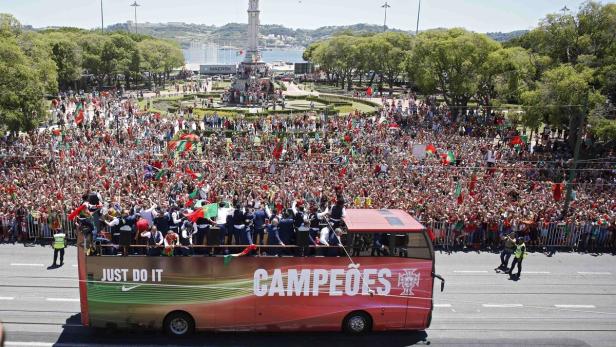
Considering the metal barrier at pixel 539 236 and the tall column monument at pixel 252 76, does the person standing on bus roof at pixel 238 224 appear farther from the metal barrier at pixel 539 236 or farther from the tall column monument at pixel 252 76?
the tall column monument at pixel 252 76

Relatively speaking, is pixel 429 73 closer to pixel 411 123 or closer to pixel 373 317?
pixel 411 123

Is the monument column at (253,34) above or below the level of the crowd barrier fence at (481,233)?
above

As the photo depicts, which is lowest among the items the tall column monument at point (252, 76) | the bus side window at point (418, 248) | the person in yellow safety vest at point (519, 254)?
the person in yellow safety vest at point (519, 254)

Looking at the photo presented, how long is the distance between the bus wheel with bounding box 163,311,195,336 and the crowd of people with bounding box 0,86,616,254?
231cm

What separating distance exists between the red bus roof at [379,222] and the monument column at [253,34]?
6311 cm

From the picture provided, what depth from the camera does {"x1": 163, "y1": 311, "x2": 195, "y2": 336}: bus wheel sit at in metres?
14.7

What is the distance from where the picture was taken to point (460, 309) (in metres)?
17.4

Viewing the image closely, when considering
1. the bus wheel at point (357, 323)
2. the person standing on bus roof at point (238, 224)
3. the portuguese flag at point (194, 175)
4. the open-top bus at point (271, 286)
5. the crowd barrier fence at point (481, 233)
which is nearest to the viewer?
the open-top bus at point (271, 286)

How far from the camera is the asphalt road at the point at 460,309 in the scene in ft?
49.3

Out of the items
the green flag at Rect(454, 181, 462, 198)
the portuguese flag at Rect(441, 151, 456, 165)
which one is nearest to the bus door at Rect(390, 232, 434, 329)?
the green flag at Rect(454, 181, 462, 198)

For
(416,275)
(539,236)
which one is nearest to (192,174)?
(416,275)

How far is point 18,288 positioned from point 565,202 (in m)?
23.9

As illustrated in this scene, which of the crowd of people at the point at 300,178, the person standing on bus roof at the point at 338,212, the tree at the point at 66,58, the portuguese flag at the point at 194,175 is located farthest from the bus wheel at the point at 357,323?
the tree at the point at 66,58

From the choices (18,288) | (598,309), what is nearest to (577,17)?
(598,309)
